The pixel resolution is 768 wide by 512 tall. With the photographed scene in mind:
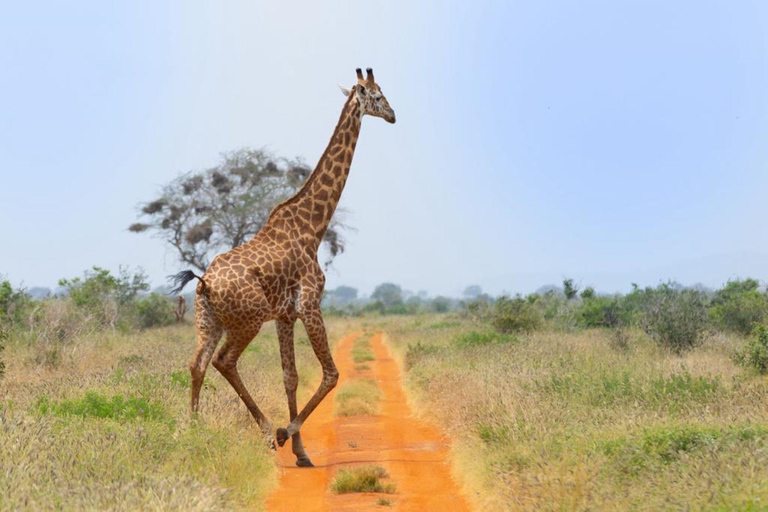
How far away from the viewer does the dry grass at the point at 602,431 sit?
638 cm

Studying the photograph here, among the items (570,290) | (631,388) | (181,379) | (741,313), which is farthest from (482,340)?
(570,290)

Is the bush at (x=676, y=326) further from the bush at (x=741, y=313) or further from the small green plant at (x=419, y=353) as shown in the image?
the small green plant at (x=419, y=353)

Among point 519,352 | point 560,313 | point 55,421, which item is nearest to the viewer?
point 55,421

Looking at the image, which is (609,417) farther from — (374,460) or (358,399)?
(358,399)

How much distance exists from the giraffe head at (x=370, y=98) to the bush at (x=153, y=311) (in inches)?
938

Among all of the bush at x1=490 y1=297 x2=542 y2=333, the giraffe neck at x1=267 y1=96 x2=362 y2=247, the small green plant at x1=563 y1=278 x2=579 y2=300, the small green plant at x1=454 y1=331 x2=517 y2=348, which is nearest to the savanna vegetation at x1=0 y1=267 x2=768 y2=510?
the small green plant at x1=454 y1=331 x2=517 y2=348

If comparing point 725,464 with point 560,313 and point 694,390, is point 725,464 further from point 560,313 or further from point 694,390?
point 560,313

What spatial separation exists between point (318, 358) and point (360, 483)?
1829 millimetres

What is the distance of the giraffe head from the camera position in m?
11.0

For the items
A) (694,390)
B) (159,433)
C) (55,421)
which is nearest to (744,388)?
(694,390)

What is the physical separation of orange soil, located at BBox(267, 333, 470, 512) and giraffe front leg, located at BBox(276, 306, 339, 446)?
44 centimetres

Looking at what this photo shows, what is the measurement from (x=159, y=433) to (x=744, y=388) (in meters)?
7.16

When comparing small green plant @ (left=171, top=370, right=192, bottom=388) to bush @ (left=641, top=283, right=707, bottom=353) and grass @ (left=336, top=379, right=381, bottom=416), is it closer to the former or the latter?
grass @ (left=336, top=379, right=381, bottom=416)

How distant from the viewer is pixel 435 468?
9930mm
